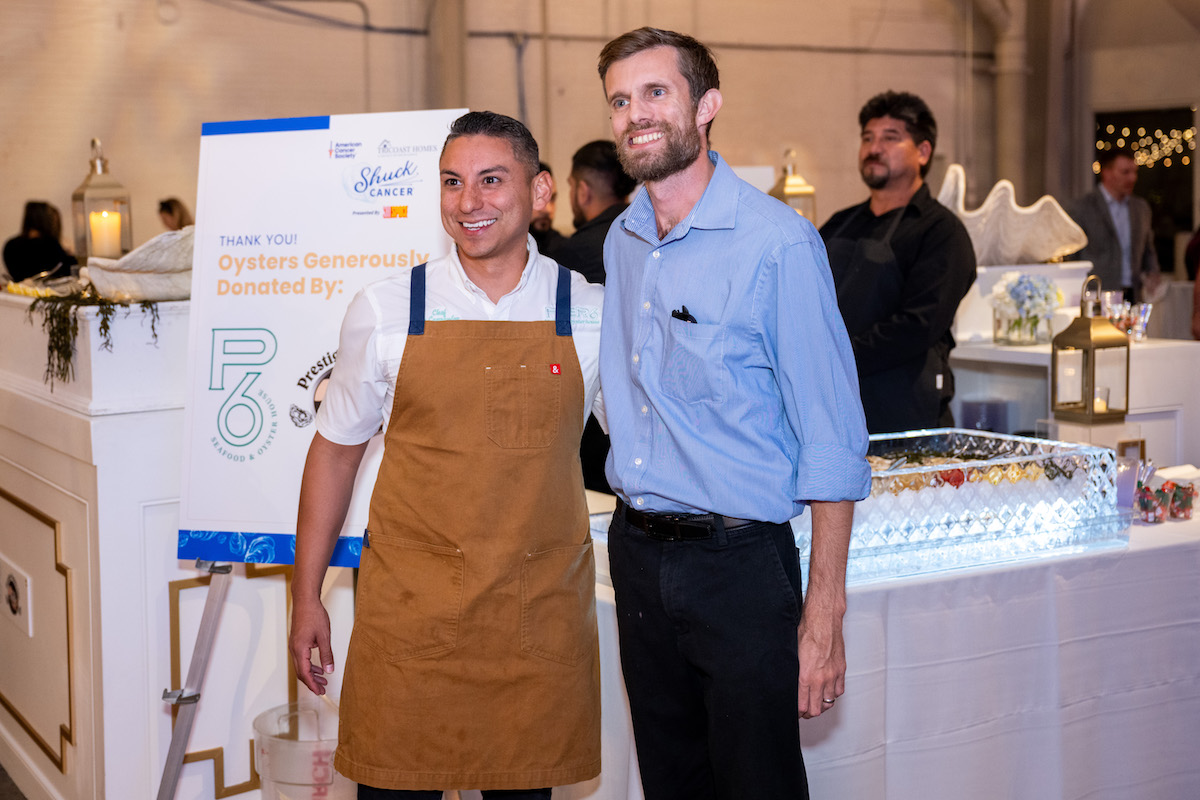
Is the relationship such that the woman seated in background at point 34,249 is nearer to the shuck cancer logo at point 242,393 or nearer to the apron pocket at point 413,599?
the shuck cancer logo at point 242,393

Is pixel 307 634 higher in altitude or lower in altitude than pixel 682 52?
lower

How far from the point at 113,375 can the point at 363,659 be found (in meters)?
1.25

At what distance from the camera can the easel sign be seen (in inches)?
97.7

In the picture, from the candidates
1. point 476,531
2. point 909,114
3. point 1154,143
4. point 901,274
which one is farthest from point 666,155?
point 1154,143

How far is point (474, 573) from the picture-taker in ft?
5.91

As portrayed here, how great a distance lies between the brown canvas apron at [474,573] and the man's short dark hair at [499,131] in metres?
0.25

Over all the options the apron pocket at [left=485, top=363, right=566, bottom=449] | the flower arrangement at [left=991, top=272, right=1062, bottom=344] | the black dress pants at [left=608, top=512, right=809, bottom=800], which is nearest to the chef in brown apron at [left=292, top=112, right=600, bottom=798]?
the apron pocket at [left=485, top=363, right=566, bottom=449]

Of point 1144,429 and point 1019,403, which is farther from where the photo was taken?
point 1019,403

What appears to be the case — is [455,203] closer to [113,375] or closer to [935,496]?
[935,496]

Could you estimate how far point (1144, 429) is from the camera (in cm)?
451

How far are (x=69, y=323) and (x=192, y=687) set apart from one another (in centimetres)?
91

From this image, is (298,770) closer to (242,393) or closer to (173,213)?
(242,393)

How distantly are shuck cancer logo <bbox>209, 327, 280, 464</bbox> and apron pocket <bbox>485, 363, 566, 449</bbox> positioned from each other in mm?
861

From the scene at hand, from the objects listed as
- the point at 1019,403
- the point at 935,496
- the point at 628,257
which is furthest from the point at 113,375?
the point at 1019,403
